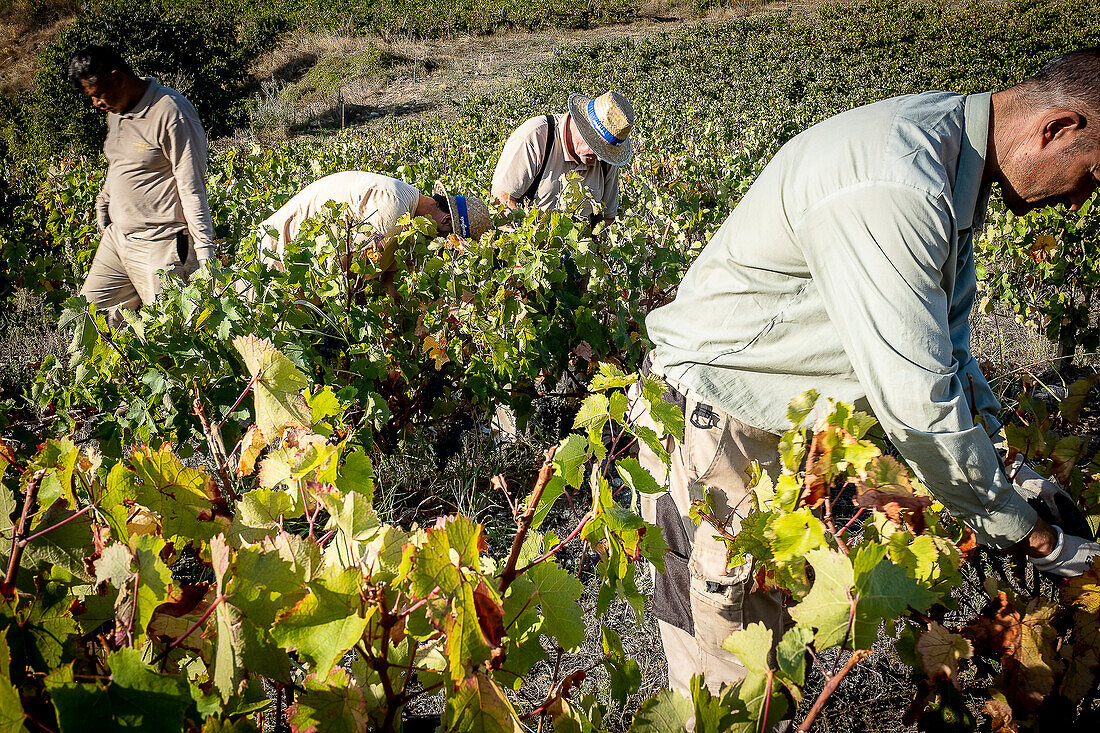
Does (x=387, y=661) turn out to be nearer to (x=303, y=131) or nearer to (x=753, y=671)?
(x=753, y=671)

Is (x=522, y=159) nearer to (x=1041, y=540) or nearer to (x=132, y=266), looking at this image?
(x=132, y=266)

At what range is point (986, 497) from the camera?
131 cm

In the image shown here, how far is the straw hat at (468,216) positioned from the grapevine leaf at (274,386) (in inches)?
93.2

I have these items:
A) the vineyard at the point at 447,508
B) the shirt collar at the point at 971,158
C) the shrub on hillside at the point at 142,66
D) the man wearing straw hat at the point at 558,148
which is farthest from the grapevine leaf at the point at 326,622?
the shrub on hillside at the point at 142,66

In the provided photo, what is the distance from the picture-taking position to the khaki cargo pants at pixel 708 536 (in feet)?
5.59

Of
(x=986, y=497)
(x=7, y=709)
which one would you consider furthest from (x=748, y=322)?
(x=7, y=709)

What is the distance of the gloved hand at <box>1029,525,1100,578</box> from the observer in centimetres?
143

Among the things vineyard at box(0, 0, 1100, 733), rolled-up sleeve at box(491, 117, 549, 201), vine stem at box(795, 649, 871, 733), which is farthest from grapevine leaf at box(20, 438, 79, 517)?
rolled-up sleeve at box(491, 117, 549, 201)

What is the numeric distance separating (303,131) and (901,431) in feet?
63.6

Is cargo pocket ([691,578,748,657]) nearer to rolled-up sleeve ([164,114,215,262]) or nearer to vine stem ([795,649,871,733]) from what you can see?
vine stem ([795,649,871,733])

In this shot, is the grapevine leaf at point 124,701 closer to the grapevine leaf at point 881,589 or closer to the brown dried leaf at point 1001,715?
the grapevine leaf at point 881,589

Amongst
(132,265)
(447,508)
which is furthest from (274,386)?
(132,265)

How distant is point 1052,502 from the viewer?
1.62m

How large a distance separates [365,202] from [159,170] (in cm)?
136
